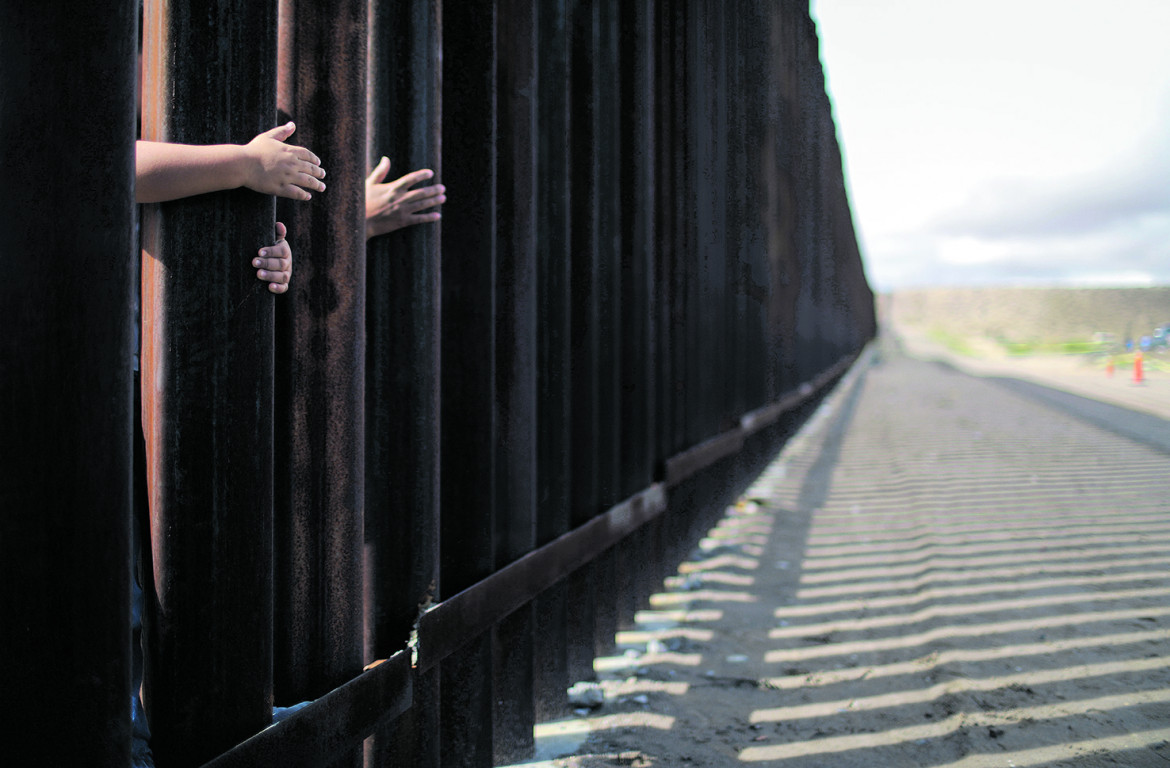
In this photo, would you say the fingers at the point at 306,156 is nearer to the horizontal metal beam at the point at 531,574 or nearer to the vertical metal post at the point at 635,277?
the horizontal metal beam at the point at 531,574

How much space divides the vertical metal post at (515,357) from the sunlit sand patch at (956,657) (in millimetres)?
1060

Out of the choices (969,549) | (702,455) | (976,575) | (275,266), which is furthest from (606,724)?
(969,549)

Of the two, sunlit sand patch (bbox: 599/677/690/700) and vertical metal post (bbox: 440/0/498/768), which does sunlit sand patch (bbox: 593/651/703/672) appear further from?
vertical metal post (bbox: 440/0/498/768)

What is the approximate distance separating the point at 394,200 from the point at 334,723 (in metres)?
1.06

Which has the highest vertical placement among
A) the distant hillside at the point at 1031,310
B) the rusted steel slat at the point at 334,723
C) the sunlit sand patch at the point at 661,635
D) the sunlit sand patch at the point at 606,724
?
the distant hillside at the point at 1031,310

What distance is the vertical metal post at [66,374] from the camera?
937 mm

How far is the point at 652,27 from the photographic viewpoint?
3631mm

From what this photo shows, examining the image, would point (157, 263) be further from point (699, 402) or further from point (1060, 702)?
point (699, 402)

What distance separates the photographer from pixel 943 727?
96.7 inches

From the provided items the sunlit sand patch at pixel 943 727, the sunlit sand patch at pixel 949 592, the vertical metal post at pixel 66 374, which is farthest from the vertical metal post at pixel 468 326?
the sunlit sand patch at pixel 949 592

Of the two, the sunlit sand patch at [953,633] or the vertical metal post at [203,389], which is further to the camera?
the sunlit sand patch at [953,633]

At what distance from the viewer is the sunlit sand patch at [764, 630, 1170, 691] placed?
2.84 m

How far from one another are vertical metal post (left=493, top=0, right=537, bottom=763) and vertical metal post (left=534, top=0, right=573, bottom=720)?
0.52ft

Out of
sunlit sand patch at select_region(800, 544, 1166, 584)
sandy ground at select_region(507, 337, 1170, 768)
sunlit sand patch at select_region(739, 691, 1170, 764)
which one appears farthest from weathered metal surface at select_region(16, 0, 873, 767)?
sunlit sand patch at select_region(800, 544, 1166, 584)
